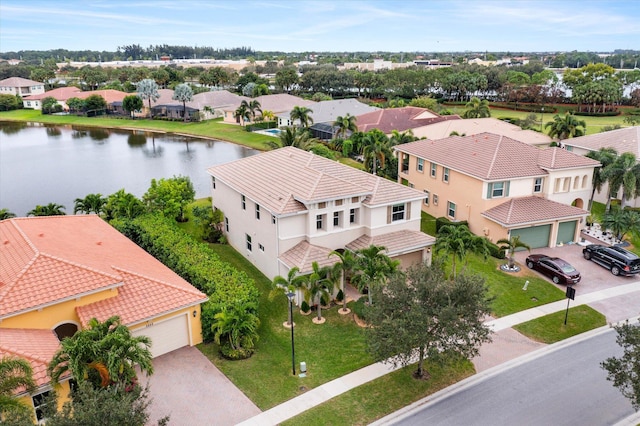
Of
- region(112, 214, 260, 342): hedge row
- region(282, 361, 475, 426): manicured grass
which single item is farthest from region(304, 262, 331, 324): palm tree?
region(282, 361, 475, 426): manicured grass

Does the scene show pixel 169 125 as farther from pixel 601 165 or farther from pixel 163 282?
pixel 601 165

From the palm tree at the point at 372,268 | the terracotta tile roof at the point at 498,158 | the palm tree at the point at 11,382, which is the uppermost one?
the terracotta tile roof at the point at 498,158

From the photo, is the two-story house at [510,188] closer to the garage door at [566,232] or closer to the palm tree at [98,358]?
the garage door at [566,232]

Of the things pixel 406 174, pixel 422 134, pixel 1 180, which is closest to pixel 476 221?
pixel 406 174

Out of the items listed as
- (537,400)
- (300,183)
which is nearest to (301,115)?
(300,183)

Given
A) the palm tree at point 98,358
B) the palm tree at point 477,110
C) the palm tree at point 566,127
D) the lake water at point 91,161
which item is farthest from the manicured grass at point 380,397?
the palm tree at point 477,110

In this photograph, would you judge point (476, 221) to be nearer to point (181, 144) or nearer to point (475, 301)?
point (475, 301)
